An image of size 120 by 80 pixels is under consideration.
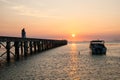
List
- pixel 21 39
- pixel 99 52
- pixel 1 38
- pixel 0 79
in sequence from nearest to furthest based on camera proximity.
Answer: pixel 0 79, pixel 1 38, pixel 21 39, pixel 99 52

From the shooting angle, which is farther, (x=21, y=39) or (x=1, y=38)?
(x=21, y=39)

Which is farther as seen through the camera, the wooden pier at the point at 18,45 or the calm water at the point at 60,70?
the wooden pier at the point at 18,45

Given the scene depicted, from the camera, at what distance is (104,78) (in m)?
20.3

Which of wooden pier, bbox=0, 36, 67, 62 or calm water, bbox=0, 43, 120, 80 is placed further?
wooden pier, bbox=0, 36, 67, 62

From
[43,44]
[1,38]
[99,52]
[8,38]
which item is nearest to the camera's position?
[1,38]

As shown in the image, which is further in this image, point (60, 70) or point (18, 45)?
point (18, 45)

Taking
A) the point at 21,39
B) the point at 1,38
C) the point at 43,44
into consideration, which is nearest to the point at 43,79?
the point at 1,38

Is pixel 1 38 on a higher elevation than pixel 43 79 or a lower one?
higher

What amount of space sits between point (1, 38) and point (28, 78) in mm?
11723

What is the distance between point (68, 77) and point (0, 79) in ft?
18.7

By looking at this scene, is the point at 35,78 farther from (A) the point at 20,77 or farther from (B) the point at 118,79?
(B) the point at 118,79

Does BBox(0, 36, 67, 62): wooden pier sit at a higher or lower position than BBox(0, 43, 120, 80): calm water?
higher

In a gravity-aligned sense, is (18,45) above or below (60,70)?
above

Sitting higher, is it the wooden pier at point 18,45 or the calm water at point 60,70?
the wooden pier at point 18,45
